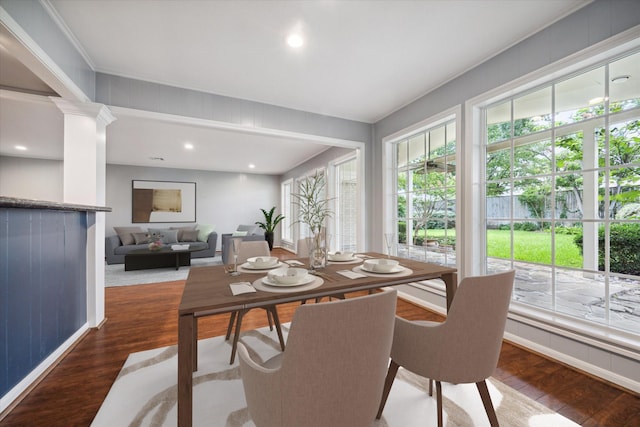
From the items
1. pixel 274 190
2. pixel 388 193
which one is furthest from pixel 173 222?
pixel 388 193

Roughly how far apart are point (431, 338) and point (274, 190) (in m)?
7.50

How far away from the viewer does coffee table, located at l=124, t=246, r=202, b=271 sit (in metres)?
4.66

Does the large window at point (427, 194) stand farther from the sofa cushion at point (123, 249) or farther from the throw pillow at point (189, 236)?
the sofa cushion at point (123, 249)

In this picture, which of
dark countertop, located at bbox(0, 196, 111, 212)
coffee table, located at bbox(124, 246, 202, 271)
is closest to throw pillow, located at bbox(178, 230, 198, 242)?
coffee table, located at bbox(124, 246, 202, 271)

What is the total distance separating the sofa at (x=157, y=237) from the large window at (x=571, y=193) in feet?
18.1

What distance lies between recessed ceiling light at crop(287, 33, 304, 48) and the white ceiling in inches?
2.4

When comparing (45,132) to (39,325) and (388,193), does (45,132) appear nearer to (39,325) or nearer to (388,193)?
(39,325)

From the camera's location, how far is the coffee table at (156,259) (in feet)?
15.3

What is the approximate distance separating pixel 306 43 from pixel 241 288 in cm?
A: 194

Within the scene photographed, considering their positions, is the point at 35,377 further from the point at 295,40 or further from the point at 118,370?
the point at 295,40

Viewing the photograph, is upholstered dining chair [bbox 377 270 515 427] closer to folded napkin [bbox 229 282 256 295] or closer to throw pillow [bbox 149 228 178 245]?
folded napkin [bbox 229 282 256 295]

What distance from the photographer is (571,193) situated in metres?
1.85

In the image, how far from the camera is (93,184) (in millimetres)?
2299

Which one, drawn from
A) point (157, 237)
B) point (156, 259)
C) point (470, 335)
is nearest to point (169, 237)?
point (157, 237)
